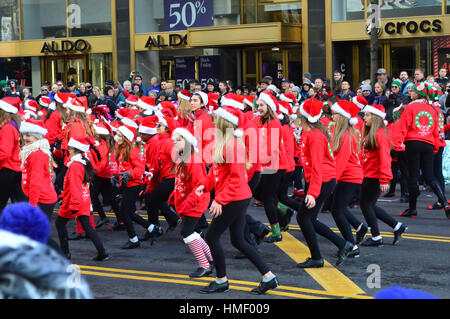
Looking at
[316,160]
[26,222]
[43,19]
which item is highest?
[43,19]

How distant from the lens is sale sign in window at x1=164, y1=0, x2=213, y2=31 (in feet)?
85.1

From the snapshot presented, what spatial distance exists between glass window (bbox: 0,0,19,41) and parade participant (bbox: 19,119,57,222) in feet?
81.7

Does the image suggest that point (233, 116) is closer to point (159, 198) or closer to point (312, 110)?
point (312, 110)

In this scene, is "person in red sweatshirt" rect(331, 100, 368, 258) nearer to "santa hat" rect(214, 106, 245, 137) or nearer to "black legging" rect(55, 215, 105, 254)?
"santa hat" rect(214, 106, 245, 137)

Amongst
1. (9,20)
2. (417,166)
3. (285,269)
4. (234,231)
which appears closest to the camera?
(234,231)

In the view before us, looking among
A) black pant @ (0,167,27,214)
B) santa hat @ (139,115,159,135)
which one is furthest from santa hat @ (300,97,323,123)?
black pant @ (0,167,27,214)

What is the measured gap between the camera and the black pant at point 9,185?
30.1 feet

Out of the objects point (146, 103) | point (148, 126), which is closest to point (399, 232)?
point (148, 126)

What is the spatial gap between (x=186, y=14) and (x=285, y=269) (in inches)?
778

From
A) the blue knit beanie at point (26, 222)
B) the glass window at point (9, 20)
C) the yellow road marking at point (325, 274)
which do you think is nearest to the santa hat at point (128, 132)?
the yellow road marking at point (325, 274)

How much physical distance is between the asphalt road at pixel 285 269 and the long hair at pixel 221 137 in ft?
4.40

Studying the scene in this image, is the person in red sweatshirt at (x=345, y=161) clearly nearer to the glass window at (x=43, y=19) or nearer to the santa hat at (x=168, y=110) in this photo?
the santa hat at (x=168, y=110)

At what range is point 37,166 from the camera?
783cm
